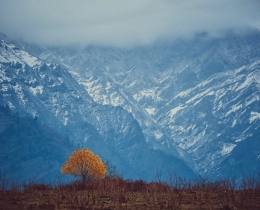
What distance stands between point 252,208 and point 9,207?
21.4 meters

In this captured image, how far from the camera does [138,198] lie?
43.2m

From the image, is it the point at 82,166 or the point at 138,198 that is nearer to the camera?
the point at 138,198

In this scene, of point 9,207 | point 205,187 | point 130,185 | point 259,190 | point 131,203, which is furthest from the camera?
point 130,185

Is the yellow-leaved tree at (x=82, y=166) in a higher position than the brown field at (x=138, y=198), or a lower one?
higher

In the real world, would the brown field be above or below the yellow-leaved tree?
below

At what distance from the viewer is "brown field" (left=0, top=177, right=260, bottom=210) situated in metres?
37.4

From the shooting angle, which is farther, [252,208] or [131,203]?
[131,203]

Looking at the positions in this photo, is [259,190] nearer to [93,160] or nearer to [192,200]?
[192,200]

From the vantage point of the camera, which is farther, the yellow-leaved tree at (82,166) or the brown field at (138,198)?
the yellow-leaved tree at (82,166)

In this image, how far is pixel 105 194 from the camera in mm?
43906

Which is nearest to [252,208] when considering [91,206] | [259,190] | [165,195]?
[259,190]

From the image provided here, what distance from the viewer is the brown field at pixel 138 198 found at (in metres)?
37.4

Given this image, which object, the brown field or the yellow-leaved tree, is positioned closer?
the brown field

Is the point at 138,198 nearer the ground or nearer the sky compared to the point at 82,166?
nearer the ground
